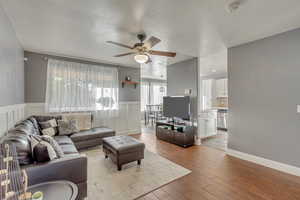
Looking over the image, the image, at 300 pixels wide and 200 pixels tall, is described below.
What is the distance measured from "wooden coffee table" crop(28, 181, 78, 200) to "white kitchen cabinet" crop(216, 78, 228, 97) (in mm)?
6574

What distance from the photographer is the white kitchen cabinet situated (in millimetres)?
6215

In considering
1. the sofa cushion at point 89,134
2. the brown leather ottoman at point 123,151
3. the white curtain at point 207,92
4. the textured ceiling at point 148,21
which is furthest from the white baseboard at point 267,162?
the white curtain at point 207,92

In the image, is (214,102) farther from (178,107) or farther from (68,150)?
(68,150)

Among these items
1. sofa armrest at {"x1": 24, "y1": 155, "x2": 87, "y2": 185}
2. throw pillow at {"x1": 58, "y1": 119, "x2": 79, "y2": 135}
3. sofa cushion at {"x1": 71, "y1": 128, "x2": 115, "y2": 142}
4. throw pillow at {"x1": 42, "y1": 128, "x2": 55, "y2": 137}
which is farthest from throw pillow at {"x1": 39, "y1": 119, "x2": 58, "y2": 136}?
sofa armrest at {"x1": 24, "y1": 155, "x2": 87, "y2": 185}

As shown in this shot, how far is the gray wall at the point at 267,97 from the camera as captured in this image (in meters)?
2.50

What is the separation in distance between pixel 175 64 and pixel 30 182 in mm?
4614

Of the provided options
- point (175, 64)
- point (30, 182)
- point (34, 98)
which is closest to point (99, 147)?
point (34, 98)

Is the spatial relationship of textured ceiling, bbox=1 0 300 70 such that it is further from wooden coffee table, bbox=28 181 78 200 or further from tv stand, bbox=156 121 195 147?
tv stand, bbox=156 121 195 147

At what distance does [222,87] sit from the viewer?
20.8ft

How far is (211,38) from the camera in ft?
9.47

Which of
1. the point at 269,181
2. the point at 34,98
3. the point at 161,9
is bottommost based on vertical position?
the point at 269,181

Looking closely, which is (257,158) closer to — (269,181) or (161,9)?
(269,181)

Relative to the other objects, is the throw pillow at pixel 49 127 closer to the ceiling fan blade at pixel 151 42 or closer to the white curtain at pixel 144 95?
the ceiling fan blade at pixel 151 42

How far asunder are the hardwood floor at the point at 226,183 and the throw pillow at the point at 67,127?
8.42 feet
